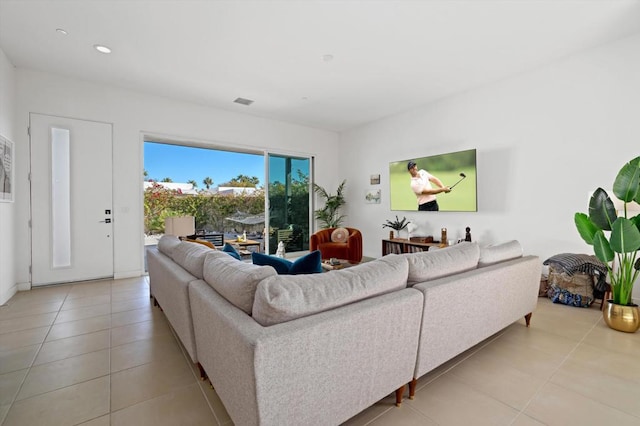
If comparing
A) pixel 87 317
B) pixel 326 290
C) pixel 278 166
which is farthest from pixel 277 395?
pixel 278 166

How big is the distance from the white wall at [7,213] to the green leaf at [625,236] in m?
6.16

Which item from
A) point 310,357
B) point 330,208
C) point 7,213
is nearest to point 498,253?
point 310,357

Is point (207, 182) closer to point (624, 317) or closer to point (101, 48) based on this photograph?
point (101, 48)

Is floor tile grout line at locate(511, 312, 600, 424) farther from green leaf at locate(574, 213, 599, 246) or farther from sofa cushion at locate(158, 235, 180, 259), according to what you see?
sofa cushion at locate(158, 235, 180, 259)

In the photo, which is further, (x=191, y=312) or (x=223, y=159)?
(x=223, y=159)

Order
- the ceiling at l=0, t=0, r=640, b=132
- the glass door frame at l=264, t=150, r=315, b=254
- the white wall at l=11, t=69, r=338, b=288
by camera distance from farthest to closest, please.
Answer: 1. the glass door frame at l=264, t=150, r=315, b=254
2. the white wall at l=11, t=69, r=338, b=288
3. the ceiling at l=0, t=0, r=640, b=132

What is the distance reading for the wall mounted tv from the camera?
4.50m

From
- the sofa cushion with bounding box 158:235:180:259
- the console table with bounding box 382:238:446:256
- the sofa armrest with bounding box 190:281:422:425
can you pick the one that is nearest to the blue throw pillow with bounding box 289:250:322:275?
the sofa armrest with bounding box 190:281:422:425

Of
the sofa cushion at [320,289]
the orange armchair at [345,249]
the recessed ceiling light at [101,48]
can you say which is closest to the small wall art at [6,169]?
the recessed ceiling light at [101,48]

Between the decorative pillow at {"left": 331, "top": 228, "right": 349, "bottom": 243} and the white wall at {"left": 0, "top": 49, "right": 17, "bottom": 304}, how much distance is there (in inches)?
174

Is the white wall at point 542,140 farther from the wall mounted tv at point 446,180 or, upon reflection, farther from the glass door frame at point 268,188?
the glass door frame at point 268,188

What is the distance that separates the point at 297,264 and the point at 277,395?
974mm

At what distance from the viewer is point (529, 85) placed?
3.97 m

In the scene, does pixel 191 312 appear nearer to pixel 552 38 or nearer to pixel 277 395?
pixel 277 395
